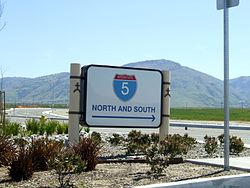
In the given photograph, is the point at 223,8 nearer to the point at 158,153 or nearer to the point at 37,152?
the point at 158,153

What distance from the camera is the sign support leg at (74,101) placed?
14.4 meters

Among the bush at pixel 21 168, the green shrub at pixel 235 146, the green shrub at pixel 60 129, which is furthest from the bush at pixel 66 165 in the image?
the green shrub at pixel 60 129

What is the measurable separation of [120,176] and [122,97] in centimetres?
481

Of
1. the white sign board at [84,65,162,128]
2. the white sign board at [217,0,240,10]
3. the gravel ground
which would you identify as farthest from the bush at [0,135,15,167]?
the white sign board at [217,0,240,10]

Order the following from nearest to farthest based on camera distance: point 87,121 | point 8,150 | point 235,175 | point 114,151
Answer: point 235,175, point 8,150, point 87,121, point 114,151

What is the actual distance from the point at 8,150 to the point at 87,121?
3.49 metres

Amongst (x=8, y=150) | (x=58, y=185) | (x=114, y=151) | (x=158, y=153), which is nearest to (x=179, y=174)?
(x=158, y=153)

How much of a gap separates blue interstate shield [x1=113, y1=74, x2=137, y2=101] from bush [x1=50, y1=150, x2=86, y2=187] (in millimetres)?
5387

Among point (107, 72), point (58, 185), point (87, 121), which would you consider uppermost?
point (107, 72)

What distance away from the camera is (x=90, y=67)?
14.7 meters

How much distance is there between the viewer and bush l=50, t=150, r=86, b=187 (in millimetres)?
9331

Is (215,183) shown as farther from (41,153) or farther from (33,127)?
(33,127)

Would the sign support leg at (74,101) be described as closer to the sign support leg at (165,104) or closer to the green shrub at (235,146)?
the sign support leg at (165,104)

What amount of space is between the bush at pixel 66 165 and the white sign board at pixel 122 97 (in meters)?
4.84
